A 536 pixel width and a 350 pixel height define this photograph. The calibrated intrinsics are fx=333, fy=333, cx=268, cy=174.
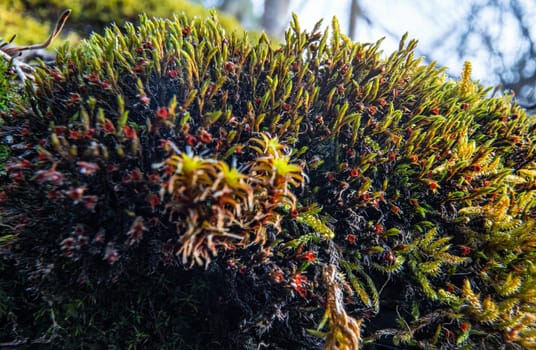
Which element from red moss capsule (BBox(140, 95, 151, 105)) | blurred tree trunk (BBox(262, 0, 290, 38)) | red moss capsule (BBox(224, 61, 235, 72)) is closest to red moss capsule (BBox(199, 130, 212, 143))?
red moss capsule (BBox(140, 95, 151, 105))

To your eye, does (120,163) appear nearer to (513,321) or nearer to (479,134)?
(513,321)

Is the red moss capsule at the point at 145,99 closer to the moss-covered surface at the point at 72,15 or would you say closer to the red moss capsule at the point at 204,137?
the red moss capsule at the point at 204,137

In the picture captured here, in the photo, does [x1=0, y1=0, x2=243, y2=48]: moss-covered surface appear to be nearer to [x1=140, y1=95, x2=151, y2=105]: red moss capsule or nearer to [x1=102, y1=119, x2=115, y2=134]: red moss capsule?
[x1=140, y1=95, x2=151, y2=105]: red moss capsule

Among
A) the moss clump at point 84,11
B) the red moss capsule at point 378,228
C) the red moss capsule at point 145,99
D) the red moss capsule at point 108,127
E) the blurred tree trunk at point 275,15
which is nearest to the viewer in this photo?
the red moss capsule at point 108,127

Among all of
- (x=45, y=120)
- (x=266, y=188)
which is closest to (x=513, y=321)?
(x=266, y=188)

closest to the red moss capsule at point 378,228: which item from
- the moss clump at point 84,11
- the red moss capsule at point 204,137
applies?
the red moss capsule at point 204,137

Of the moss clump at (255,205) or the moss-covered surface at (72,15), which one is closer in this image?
the moss clump at (255,205)
